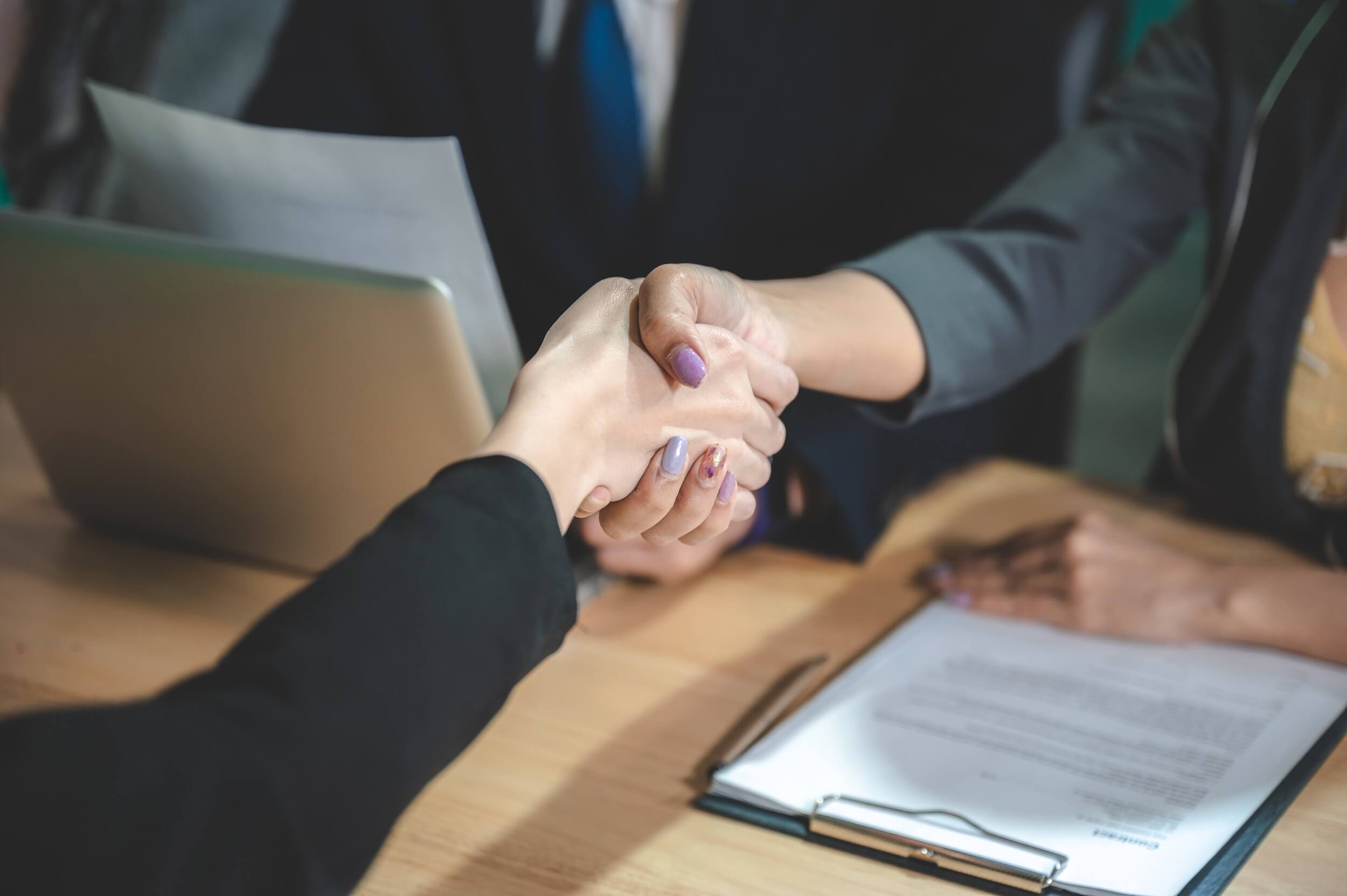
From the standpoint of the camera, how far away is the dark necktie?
1.07 m

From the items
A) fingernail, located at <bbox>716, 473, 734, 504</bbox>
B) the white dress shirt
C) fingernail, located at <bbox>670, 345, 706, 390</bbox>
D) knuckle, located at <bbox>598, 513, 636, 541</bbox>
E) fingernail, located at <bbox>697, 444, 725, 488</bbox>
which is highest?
the white dress shirt

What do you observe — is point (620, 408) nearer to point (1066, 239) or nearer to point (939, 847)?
point (939, 847)

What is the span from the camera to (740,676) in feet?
2.23

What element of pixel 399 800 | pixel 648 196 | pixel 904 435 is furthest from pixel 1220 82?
pixel 399 800

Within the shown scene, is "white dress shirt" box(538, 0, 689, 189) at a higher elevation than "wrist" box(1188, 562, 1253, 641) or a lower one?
higher

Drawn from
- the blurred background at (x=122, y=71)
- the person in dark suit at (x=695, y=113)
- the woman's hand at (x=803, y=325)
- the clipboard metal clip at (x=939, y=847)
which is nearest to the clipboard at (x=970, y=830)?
the clipboard metal clip at (x=939, y=847)

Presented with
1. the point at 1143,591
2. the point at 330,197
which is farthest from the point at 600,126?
the point at 1143,591

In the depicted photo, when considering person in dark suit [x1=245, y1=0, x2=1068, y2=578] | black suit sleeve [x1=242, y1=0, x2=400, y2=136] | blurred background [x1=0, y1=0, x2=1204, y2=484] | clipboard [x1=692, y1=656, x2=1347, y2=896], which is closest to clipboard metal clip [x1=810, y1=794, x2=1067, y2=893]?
clipboard [x1=692, y1=656, x2=1347, y2=896]

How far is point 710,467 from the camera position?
0.59 m

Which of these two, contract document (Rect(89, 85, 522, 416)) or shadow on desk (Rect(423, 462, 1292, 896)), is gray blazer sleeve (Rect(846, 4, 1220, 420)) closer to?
shadow on desk (Rect(423, 462, 1292, 896))

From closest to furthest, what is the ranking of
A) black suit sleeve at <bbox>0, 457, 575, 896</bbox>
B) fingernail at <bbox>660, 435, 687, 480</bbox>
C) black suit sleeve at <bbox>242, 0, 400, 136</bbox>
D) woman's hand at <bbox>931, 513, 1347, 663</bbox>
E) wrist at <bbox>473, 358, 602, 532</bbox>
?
black suit sleeve at <bbox>0, 457, 575, 896</bbox> < wrist at <bbox>473, 358, 602, 532</bbox> < fingernail at <bbox>660, 435, 687, 480</bbox> < woman's hand at <bbox>931, 513, 1347, 663</bbox> < black suit sleeve at <bbox>242, 0, 400, 136</bbox>

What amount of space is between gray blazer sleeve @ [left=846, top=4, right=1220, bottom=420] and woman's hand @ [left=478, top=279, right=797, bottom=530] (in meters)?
0.15

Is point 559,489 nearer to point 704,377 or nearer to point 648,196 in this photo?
point 704,377

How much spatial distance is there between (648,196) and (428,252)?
506 mm
